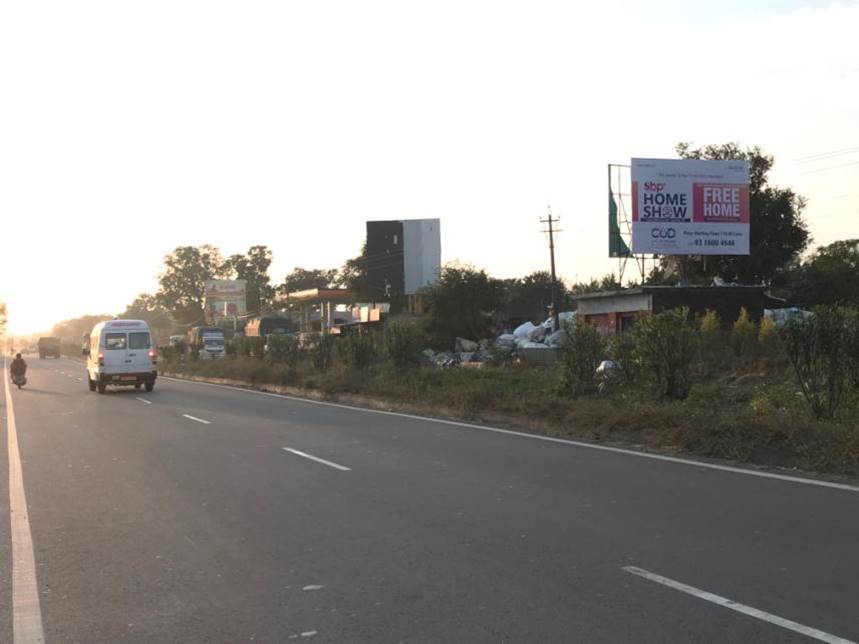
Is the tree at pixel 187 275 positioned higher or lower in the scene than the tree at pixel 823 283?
higher

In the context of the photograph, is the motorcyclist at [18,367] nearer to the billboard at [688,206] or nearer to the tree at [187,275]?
the billboard at [688,206]

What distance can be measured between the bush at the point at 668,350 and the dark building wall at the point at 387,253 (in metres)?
73.8

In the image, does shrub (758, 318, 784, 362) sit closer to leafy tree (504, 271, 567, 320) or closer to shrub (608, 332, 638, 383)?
shrub (608, 332, 638, 383)

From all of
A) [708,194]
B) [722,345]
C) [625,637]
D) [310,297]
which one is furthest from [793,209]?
[625,637]

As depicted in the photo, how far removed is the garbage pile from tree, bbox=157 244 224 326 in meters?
97.3

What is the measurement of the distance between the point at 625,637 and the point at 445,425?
37.5 feet

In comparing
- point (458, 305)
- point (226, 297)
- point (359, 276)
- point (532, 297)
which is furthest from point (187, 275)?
point (458, 305)

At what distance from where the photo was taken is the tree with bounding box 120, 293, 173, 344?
454ft

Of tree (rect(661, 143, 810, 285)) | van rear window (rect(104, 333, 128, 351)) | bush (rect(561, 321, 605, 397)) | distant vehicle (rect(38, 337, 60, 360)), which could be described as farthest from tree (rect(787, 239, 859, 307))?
distant vehicle (rect(38, 337, 60, 360))

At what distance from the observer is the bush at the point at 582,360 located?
54.8 ft

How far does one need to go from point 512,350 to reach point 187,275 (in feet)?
381

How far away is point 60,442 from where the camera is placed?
14617 mm

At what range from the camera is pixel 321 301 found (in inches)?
3354

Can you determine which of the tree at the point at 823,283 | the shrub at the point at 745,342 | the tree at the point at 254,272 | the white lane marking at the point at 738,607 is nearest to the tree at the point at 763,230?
the tree at the point at 823,283
